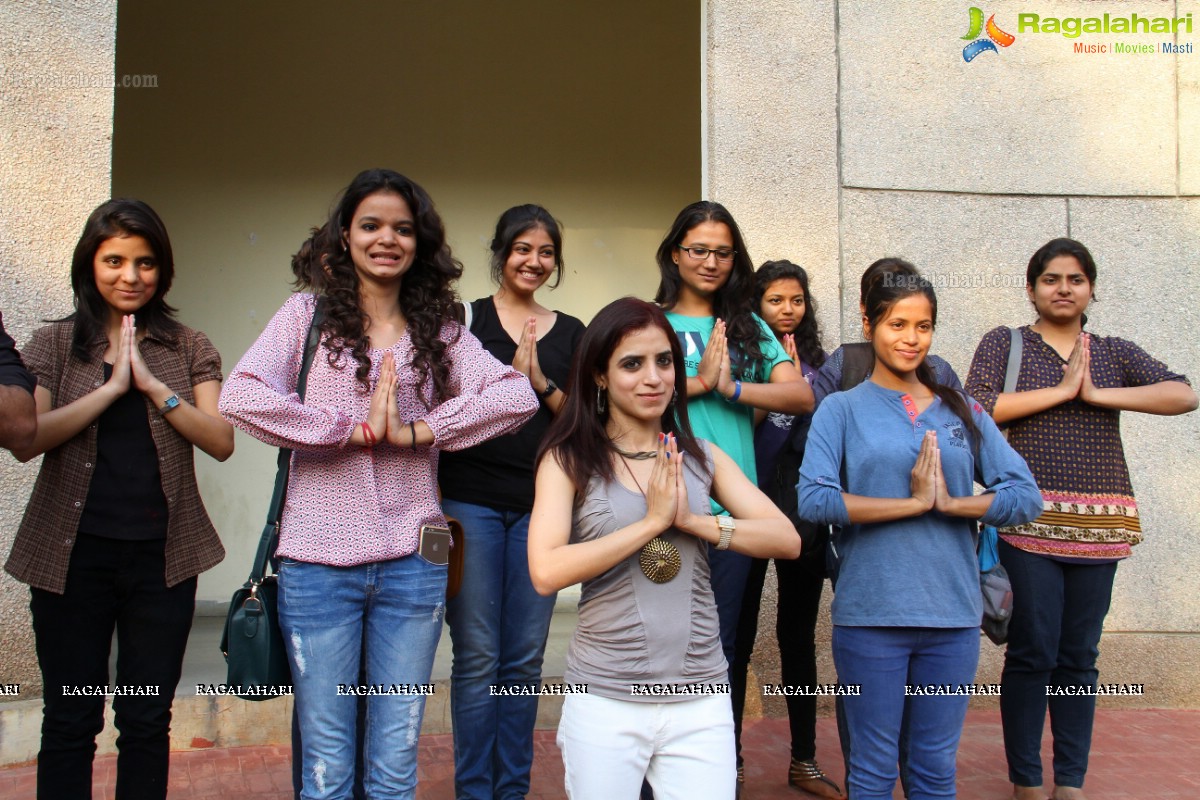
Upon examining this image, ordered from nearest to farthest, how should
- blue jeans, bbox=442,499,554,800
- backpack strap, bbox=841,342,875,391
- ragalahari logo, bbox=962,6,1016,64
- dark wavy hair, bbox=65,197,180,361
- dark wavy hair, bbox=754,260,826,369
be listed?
dark wavy hair, bbox=65,197,180,361 < blue jeans, bbox=442,499,554,800 < backpack strap, bbox=841,342,875,391 < dark wavy hair, bbox=754,260,826,369 < ragalahari logo, bbox=962,6,1016,64

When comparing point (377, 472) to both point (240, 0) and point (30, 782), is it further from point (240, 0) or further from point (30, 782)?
point (240, 0)

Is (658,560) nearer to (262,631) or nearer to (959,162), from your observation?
(262,631)

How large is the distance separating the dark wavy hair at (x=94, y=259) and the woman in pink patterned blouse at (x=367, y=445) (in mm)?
503

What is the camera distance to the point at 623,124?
7914 millimetres

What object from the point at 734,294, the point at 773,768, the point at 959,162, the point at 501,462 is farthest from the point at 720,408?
the point at 959,162

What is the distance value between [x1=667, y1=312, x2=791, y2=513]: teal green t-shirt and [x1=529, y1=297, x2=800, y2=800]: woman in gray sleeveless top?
0.84 meters

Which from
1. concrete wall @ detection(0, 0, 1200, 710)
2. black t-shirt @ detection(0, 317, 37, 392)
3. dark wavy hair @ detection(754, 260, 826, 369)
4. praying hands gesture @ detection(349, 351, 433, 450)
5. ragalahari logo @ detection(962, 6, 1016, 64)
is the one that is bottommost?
praying hands gesture @ detection(349, 351, 433, 450)

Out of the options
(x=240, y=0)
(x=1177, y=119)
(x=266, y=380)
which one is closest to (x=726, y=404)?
(x=266, y=380)

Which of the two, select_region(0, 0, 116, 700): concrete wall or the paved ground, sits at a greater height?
select_region(0, 0, 116, 700): concrete wall

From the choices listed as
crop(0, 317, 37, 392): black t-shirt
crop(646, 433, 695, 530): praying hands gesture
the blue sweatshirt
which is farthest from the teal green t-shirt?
crop(0, 317, 37, 392): black t-shirt

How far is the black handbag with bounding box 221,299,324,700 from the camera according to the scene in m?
2.98

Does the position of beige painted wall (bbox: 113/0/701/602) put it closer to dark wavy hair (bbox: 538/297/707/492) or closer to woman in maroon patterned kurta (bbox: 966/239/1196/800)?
woman in maroon patterned kurta (bbox: 966/239/1196/800)

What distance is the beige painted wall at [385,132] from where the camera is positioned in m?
7.18

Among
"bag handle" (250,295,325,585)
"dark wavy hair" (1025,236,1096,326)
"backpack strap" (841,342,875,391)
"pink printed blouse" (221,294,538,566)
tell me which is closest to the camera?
"pink printed blouse" (221,294,538,566)
